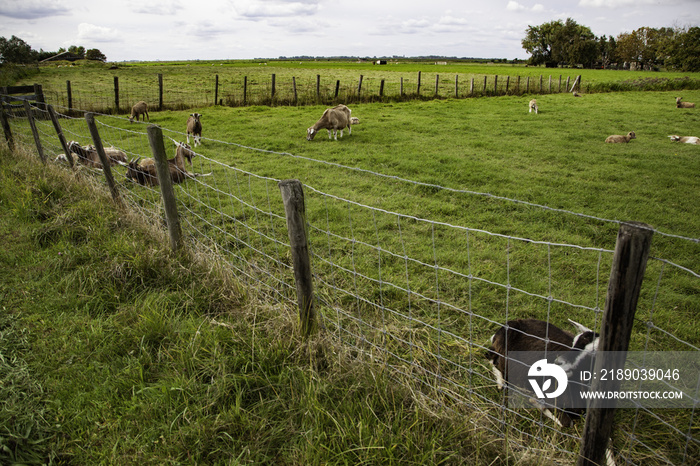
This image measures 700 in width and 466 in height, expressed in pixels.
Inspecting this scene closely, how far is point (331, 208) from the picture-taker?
6.31 m

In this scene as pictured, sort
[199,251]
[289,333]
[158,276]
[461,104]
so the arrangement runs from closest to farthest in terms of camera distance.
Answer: [289,333], [158,276], [199,251], [461,104]

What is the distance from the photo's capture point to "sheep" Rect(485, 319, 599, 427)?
2352 mm

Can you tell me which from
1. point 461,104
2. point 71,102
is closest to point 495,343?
point 461,104

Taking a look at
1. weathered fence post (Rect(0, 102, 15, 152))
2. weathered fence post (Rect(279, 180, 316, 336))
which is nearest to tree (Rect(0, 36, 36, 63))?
weathered fence post (Rect(0, 102, 15, 152))

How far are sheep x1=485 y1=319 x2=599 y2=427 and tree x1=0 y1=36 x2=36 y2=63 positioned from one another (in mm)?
64642

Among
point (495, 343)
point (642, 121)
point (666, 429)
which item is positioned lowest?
point (666, 429)

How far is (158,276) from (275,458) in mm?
2228

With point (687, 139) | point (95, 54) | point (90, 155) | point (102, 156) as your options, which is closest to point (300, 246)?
point (102, 156)

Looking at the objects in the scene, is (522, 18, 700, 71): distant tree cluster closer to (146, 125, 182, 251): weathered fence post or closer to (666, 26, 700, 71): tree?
(666, 26, 700, 71): tree

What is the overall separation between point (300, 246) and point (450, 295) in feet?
6.98

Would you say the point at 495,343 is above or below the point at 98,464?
above

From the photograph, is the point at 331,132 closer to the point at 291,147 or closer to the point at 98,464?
the point at 291,147

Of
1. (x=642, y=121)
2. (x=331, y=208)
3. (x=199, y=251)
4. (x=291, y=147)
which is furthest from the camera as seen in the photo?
(x=642, y=121)

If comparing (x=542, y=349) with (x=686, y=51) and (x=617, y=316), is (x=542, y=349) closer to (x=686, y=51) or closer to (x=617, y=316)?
(x=617, y=316)
